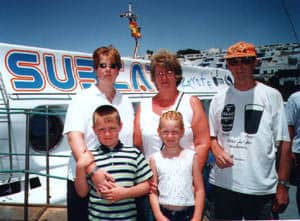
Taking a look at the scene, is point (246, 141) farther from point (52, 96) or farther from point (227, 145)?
point (52, 96)

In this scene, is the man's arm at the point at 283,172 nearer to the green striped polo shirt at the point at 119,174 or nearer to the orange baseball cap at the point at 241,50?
the orange baseball cap at the point at 241,50

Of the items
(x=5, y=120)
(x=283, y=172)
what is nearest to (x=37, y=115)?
(x=5, y=120)

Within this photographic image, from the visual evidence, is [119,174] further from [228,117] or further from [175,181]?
[228,117]

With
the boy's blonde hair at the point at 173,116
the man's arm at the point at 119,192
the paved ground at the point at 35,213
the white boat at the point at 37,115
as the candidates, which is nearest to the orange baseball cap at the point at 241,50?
the boy's blonde hair at the point at 173,116

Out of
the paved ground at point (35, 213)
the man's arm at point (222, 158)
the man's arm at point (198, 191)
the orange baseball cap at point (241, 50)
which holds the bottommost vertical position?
the paved ground at point (35, 213)

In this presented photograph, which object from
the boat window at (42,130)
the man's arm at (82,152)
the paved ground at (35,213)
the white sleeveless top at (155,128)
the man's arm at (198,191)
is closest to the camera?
the man's arm at (82,152)

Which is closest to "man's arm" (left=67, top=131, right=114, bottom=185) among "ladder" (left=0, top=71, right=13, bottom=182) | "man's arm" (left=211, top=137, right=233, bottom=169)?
"man's arm" (left=211, top=137, right=233, bottom=169)

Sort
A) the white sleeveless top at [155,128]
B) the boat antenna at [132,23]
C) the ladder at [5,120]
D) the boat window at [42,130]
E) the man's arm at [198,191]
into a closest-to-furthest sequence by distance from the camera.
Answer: the man's arm at [198,191], the white sleeveless top at [155,128], the ladder at [5,120], the boat window at [42,130], the boat antenna at [132,23]

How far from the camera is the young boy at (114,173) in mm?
1890

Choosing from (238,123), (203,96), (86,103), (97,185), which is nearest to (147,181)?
(97,185)

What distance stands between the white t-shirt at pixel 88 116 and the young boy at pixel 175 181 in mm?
250

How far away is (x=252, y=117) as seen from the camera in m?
2.19

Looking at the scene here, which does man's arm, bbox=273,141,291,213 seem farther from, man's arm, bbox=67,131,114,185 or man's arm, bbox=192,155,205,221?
man's arm, bbox=67,131,114,185

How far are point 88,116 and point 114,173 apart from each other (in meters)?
0.42
